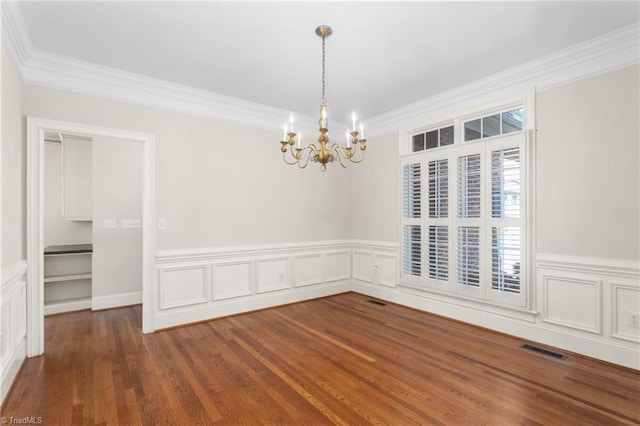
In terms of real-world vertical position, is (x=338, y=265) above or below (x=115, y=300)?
above

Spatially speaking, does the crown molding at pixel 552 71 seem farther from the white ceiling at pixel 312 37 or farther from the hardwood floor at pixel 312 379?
the hardwood floor at pixel 312 379

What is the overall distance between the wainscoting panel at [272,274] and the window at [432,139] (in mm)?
2488

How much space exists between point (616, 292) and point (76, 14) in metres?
4.98

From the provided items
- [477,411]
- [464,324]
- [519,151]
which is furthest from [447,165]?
[477,411]

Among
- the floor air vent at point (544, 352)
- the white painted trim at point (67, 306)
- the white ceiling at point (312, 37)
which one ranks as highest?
the white ceiling at point (312, 37)

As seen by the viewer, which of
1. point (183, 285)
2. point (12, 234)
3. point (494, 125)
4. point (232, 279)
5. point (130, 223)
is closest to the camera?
point (12, 234)

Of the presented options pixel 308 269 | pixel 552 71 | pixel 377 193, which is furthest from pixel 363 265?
pixel 552 71

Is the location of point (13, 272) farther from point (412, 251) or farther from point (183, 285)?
point (412, 251)

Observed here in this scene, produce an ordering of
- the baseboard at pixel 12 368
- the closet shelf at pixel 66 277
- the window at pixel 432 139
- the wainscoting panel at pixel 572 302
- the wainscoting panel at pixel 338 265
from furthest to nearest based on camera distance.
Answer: the wainscoting panel at pixel 338 265 < the closet shelf at pixel 66 277 < the window at pixel 432 139 < the wainscoting panel at pixel 572 302 < the baseboard at pixel 12 368

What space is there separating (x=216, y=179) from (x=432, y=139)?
2.91 metres

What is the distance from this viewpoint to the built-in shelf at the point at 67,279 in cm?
437

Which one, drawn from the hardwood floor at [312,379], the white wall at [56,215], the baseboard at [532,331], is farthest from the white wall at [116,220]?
the baseboard at [532,331]

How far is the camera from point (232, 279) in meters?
4.27

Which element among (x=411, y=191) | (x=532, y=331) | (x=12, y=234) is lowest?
(x=532, y=331)
